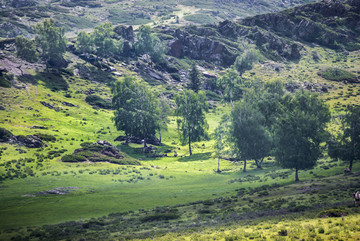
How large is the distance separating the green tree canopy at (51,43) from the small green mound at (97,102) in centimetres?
4179

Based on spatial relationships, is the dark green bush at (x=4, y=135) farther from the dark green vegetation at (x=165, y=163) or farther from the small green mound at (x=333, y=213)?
the small green mound at (x=333, y=213)

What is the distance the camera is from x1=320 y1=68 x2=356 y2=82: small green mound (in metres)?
181

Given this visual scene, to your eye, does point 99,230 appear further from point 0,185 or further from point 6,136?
Result: point 6,136

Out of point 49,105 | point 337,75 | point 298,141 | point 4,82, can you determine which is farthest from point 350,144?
point 337,75

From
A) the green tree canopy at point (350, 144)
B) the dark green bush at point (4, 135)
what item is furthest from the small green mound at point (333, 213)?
the dark green bush at point (4, 135)

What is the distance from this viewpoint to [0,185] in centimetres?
5662

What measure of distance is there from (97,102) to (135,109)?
42.0m

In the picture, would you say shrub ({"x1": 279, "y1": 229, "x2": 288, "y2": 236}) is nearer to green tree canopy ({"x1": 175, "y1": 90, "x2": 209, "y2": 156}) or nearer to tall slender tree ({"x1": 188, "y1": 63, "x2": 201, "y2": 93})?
green tree canopy ({"x1": 175, "y1": 90, "x2": 209, "y2": 156})

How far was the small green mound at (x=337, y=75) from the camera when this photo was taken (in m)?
181

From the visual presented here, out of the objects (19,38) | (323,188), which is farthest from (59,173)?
(19,38)

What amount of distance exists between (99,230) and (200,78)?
15109 cm

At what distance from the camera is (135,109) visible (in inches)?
4107

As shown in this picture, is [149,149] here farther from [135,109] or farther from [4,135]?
[4,135]

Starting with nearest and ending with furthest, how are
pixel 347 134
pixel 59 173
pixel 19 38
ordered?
pixel 347 134, pixel 59 173, pixel 19 38
